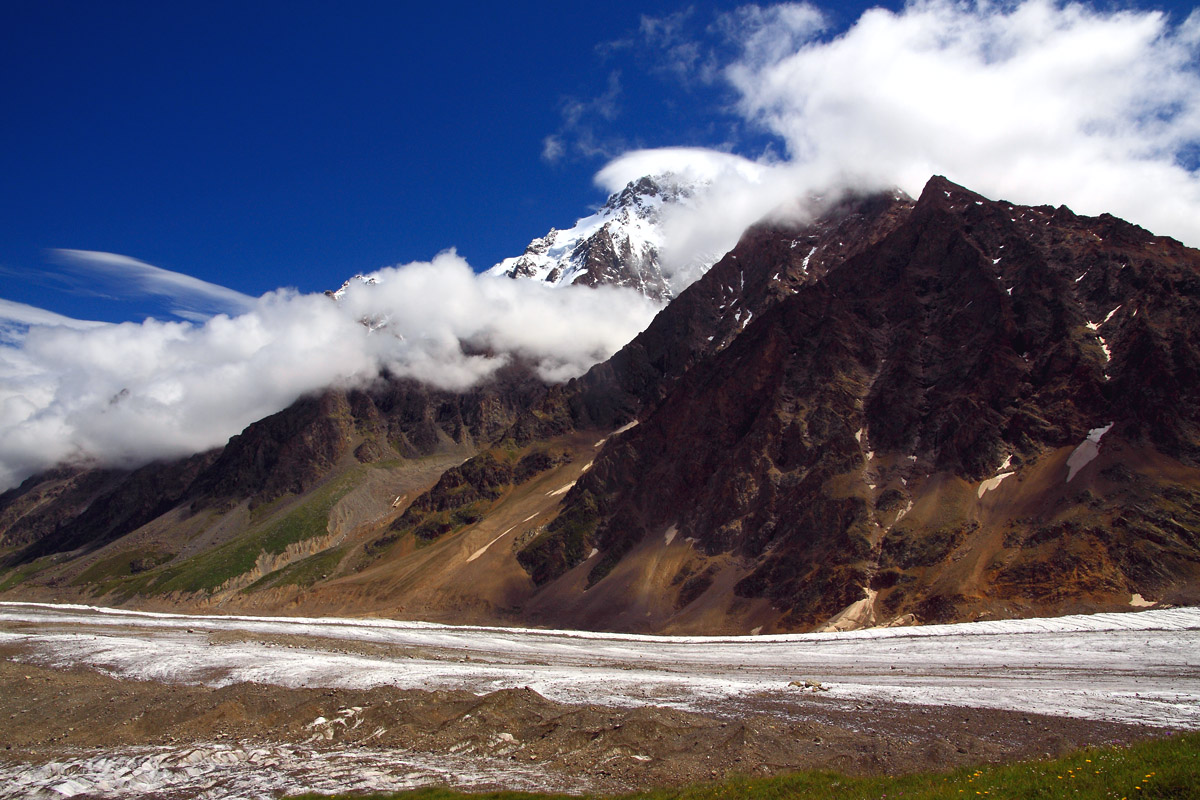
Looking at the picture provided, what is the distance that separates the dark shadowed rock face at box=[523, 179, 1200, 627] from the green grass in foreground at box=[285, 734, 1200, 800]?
7159 cm

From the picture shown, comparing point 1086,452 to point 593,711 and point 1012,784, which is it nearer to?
point 593,711

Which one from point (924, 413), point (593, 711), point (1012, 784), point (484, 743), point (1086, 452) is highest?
point (924, 413)

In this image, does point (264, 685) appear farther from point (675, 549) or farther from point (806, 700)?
point (675, 549)

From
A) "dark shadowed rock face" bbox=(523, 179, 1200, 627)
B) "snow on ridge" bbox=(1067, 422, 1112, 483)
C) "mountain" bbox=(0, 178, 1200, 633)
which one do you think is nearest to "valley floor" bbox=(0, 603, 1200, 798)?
"mountain" bbox=(0, 178, 1200, 633)

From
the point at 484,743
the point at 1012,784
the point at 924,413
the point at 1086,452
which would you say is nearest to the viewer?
the point at 1012,784

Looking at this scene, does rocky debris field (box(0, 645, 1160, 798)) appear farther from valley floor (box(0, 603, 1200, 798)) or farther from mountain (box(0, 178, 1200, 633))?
mountain (box(0, 178, 1200, 633))

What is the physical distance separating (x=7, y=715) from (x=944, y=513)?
109578 millimetres

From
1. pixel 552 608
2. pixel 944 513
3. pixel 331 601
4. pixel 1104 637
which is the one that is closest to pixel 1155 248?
pixel 944 513

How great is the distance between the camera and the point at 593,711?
126 feet

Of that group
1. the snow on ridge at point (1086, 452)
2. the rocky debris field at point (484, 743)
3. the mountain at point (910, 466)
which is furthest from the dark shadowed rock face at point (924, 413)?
the rocky debris field at point (484, 743)

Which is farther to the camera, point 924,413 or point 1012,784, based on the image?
point 924,413

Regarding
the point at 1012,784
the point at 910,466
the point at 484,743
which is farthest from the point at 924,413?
the point at 1012,784

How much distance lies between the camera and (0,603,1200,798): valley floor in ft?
98.4

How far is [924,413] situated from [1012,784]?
118059 mm
